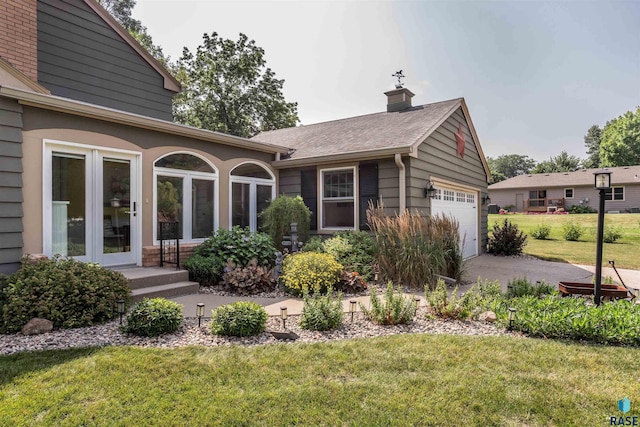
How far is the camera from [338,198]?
324 inches

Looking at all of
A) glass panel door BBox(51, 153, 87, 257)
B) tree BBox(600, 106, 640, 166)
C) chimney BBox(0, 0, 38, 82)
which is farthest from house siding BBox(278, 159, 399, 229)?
tree BBox(600, 106, 640, 166)

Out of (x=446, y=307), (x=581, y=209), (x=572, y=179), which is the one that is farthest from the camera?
(x=572, y=179)

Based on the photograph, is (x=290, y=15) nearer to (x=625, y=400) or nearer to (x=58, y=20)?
(x=58, y=20)

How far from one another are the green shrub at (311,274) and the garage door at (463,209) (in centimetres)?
381

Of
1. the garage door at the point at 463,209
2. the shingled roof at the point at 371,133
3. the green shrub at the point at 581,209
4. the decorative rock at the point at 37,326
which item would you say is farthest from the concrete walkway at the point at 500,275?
the green shrub at the point at 581,209

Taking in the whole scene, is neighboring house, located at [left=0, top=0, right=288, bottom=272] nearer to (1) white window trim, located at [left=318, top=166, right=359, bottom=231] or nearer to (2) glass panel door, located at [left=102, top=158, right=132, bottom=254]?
(2) glass panel door, located at [left=102, top=158, right=132, bottom=254]

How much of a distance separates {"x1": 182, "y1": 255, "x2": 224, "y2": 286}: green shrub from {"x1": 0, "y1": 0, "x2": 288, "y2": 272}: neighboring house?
78 centimetres

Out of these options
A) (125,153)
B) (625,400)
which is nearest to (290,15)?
(125,153)

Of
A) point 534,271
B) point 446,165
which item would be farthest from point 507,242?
point 446,165

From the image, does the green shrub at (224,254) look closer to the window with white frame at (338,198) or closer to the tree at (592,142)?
the window with white frame at (338,198)

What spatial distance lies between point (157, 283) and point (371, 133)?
590 cm

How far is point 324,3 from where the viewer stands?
26.7 ft

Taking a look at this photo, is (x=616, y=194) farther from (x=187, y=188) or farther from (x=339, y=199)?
(x=187, y=188)

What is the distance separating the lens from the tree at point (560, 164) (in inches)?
1597
